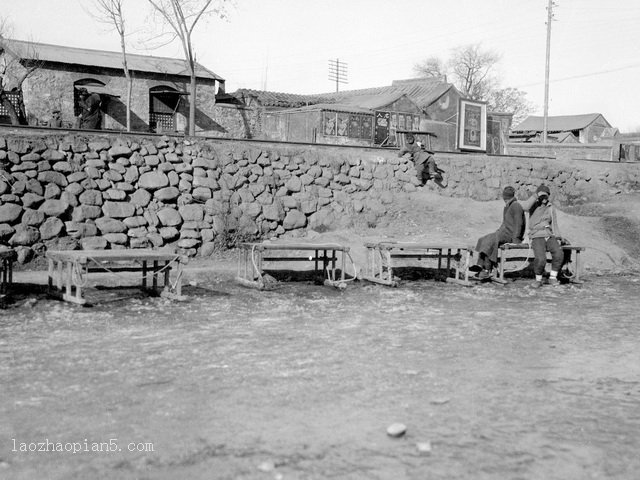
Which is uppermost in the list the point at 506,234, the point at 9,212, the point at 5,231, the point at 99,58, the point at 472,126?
the point at 99,58

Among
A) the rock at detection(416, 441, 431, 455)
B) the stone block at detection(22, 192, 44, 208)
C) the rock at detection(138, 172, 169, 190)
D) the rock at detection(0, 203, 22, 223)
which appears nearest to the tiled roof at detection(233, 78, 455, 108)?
the rock at detection(138, 172, 169, 190)

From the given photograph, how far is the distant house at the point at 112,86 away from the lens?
28.7m

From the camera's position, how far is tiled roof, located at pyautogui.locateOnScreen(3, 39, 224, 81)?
29.1m

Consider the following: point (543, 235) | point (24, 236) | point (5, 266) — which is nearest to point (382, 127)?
point (543, 235)

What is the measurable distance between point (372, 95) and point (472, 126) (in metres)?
20.4

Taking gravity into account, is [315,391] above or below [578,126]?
below

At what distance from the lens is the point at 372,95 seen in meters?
42.4

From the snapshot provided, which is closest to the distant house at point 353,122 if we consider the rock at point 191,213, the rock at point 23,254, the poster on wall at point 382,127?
the poster on wall at point 382,127

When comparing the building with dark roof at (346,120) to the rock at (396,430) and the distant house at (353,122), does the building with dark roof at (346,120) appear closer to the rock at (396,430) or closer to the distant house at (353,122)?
the distant house at (353,122)

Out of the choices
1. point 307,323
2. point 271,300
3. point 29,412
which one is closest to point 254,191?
point 271,300

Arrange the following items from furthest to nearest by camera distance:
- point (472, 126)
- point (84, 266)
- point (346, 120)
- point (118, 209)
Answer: point (346, 120) < point (472, 126) < point (118, 209) < point (84, 266)

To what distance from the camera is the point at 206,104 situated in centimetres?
3256

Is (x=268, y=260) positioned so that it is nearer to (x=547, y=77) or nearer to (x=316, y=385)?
(x=316, y=385)

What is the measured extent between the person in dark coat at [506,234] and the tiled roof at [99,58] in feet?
73.1
